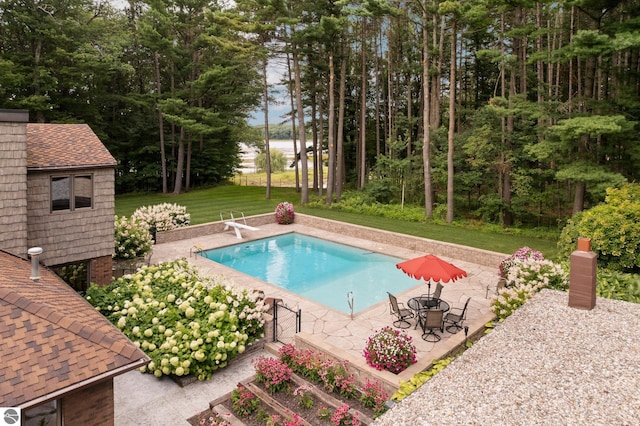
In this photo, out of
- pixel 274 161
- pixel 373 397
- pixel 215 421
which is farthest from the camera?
pixel 274 161

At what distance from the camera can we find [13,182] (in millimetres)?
8594

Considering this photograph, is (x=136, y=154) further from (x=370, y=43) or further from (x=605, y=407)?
(x=605, y=407)

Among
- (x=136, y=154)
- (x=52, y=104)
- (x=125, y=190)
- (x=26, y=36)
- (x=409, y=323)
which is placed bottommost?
(x=409, y=323)

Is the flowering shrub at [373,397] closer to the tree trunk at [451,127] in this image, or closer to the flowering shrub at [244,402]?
the flowering shrub at [244,402]

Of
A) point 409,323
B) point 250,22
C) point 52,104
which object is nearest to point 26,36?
point 52,104

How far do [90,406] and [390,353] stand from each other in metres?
4.69

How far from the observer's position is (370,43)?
102 ft

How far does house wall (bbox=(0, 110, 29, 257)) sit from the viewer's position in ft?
27.8

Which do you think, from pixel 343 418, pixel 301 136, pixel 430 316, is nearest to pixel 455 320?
pixel 430 316

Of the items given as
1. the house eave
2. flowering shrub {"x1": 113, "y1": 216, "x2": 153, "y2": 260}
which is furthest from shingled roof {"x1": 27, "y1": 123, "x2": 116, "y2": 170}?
the house eave

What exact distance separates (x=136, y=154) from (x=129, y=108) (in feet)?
12.8

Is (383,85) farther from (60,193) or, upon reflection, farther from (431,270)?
(60,193)

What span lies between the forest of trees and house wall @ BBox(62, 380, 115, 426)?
13539 mm

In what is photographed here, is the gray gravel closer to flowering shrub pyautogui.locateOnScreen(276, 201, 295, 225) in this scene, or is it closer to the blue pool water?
the blue pool water
